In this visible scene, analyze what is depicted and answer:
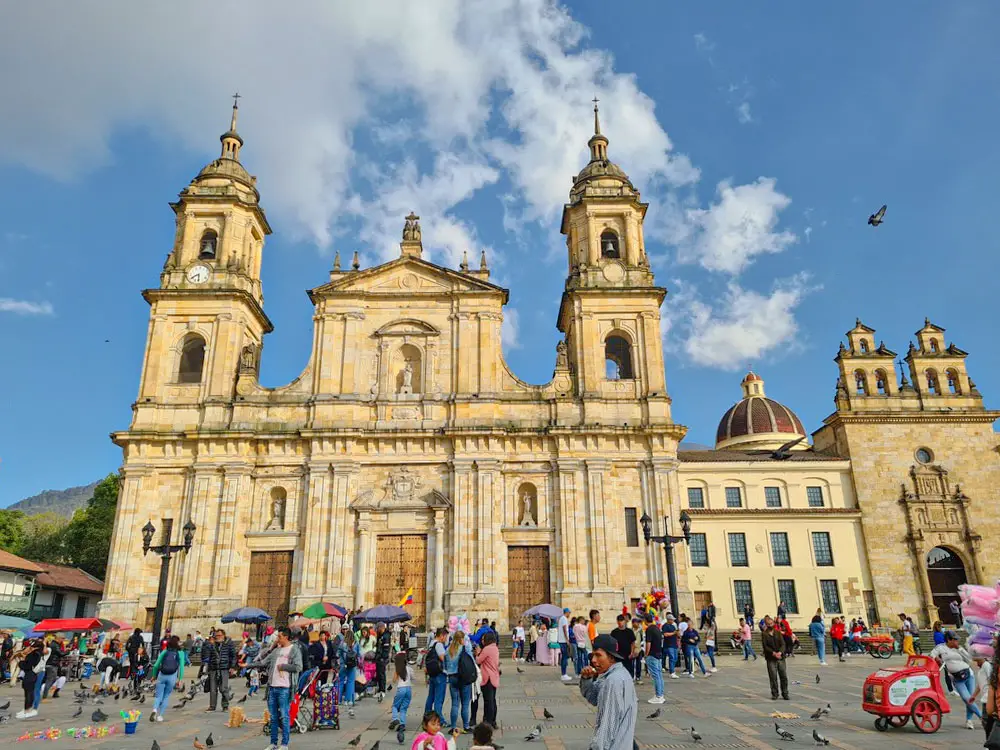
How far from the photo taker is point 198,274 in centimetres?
3559

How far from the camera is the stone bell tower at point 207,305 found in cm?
3334

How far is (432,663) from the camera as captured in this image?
11.3 meters

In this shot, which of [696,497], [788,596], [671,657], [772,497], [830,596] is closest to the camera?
[671,657]

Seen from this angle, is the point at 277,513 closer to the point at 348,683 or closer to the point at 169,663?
the point at 348,683

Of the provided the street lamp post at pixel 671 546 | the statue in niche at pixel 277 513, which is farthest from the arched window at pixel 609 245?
the statue in niche at pixel 277 513

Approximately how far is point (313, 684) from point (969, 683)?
1127 centimetres

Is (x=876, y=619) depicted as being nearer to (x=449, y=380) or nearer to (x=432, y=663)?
(x=449, y=380)

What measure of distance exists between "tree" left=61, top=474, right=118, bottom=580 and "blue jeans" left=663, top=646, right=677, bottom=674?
44.7 m

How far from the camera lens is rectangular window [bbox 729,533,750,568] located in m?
37.6

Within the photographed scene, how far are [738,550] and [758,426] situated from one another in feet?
→ 53.6

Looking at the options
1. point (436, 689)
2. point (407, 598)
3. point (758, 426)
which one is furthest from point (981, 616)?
point (758, 426)

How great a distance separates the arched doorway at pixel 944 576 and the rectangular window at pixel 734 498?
959 cm

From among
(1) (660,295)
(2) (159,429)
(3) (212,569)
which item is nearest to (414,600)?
(3) (212,569)

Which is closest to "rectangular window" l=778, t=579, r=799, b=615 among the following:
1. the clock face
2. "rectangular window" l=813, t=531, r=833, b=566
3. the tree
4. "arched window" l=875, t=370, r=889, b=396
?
"rectangular window" l=813, t=531, r=833, b=566
